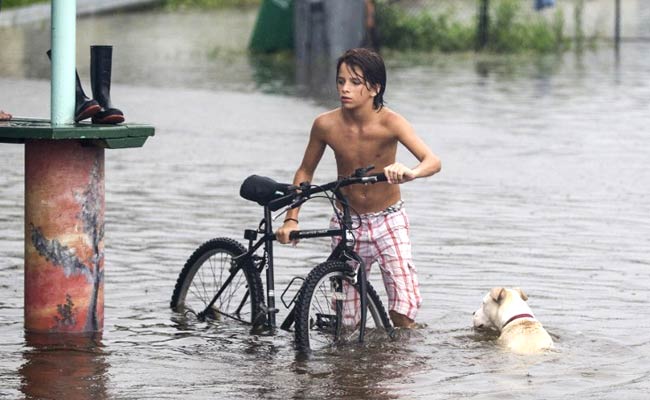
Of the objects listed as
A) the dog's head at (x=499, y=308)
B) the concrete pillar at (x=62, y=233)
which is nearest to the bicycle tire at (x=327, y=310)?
the dog's head at (x=499, y=308)

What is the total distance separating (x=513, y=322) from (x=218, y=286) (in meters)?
1.51

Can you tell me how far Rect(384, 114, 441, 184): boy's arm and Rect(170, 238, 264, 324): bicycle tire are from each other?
0.93 metres

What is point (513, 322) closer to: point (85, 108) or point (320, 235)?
point (320, 235)

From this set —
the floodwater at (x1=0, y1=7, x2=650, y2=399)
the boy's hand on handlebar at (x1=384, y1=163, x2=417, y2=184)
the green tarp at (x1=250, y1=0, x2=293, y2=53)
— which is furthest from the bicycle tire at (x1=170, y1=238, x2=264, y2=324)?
the green tarp at (x1=250, y1=0, x2=293, y2=53)

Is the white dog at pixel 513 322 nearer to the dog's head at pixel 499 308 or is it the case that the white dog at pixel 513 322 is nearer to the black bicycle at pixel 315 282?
the dog's head at pixel 499 308

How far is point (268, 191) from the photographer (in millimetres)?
7578

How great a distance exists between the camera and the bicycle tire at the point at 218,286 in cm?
784

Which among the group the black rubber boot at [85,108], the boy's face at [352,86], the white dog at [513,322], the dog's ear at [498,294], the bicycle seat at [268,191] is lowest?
the white dog at [513,322]

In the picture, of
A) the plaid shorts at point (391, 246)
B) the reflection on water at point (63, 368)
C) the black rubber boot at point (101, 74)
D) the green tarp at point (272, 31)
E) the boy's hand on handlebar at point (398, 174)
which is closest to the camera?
the reflection on water at point (63, 368)

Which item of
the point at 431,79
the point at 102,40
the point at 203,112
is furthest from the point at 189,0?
the point at 203,112

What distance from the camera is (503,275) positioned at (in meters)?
9.52

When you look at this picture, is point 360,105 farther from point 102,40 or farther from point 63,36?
point 102,40

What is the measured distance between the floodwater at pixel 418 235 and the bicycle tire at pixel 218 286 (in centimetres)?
13

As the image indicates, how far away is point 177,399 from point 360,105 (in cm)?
183
